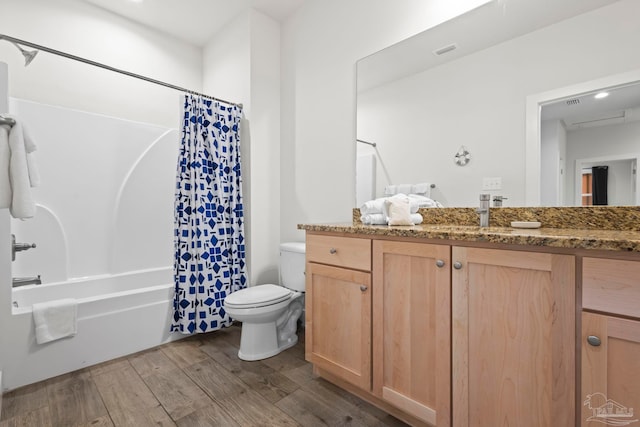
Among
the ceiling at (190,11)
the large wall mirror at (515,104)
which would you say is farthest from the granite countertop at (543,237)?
the ceiling at (190,11)

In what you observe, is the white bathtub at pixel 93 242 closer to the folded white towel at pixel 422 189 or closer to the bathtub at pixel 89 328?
the bathtub at pixel 89 328

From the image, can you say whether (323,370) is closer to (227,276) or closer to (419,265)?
Answer: (419,265)

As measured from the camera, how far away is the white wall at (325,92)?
1.99 meters

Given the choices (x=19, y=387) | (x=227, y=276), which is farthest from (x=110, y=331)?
(x=227, y=276)

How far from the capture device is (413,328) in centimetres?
129

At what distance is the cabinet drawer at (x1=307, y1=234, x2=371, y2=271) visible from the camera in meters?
1.48

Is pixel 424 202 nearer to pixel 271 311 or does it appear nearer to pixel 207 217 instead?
pixel 271 311

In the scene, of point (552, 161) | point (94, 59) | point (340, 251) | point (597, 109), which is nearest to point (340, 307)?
point (340, 251)

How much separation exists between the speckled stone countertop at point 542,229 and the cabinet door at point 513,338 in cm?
6

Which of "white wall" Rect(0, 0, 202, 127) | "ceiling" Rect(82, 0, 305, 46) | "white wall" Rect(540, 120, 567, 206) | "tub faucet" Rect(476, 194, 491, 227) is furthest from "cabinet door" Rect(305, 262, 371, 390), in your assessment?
"white wall" Rect(0, 0, 202, 127)

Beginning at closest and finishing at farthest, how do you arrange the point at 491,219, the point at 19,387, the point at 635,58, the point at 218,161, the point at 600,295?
the point at 600,295, the point at 635,58, the point at 491,219, the point at 19,387, the point at 218,161

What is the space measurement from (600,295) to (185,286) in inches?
92.3

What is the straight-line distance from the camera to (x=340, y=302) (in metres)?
1.59

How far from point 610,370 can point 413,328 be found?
61 centimetres
